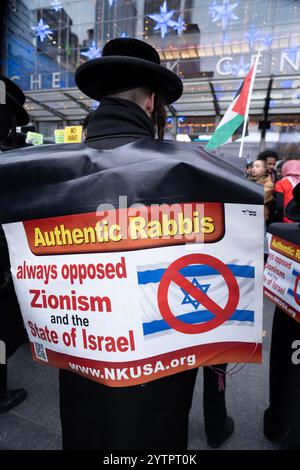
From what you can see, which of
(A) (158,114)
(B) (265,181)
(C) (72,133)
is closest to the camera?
(A) (158,114)

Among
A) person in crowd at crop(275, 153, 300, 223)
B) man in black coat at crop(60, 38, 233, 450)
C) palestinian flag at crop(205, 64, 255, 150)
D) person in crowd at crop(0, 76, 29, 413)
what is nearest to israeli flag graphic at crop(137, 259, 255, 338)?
man in black coat at crop(60, 38, 233, 450)

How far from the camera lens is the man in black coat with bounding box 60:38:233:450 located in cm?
103

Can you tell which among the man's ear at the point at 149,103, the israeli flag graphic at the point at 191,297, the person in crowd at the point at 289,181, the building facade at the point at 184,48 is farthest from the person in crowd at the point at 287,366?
the building facade at the point at 184,48

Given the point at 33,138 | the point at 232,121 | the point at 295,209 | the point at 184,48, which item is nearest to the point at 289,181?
the point at 232,121

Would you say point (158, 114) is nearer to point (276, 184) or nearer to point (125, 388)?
point (125, 388)

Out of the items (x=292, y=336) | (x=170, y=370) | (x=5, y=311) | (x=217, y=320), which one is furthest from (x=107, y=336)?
(x=292, y=336)

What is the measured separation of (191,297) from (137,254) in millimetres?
216

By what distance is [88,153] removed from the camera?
0.95m

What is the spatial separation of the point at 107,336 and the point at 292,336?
1138mm

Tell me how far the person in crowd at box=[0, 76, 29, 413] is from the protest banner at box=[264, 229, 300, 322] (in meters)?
1.24

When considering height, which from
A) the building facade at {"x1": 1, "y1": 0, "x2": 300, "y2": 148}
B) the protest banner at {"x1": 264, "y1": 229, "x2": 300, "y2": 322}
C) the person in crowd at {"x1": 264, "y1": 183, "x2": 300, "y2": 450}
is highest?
the building facade at {"x1": 1, "y1": 0, "x2": 300, "y2": 148}

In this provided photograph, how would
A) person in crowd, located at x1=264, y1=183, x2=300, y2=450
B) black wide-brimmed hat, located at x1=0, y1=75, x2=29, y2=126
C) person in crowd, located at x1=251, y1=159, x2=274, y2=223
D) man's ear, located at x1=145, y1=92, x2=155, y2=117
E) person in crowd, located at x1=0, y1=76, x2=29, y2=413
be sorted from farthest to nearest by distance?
person in crowd, located at x1=251, y1=159, x2=274, y2=223, black wide-brimmed hat, located at x1=0, y1=75, x2=29, y2=126, person in crowd, located at x1=264, y1=183, x2=300, y2=450, person in crowd, located at x1=0, y1=76, x2=29, y2=413, man's ear, located at x1=145, y1=92, x2=155, y2=117

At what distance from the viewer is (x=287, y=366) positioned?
5.61 feet

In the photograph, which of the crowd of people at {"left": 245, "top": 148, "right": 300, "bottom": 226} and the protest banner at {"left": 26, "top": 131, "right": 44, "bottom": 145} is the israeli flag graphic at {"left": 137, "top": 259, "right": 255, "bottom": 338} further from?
the protest banner at {"left": 26, "top": 131, "right": 44, "bottom": 145}
